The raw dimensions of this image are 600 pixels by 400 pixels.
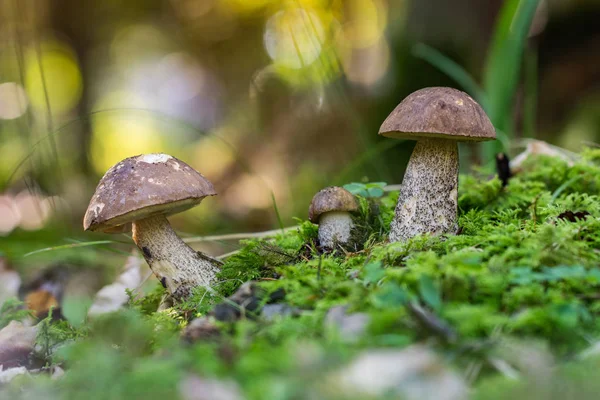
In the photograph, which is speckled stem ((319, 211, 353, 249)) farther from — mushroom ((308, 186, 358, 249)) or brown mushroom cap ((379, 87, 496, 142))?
brown mushroom cap ((379, 87, 496, 142))

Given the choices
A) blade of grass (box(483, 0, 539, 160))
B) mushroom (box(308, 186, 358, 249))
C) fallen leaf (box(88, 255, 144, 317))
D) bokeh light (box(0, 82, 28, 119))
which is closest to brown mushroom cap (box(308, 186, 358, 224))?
mushroom (box(308, 186, 358, 249))

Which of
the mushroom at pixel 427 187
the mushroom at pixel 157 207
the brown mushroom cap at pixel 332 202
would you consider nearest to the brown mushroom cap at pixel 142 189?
the mushroom at pixel 157 207

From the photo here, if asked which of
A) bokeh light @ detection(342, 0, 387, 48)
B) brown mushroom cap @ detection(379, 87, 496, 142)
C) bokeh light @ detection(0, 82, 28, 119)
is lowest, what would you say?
brown mushroom cap @ detection(379, 87, 496, 142)

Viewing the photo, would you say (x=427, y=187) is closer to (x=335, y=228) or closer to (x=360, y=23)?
(x=335, y=228)

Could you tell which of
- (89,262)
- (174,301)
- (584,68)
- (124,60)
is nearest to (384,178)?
(174,301)

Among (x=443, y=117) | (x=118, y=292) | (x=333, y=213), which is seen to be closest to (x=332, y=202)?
(x=333, y=213)

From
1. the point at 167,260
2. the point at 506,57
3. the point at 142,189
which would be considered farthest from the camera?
the point at 506,57
